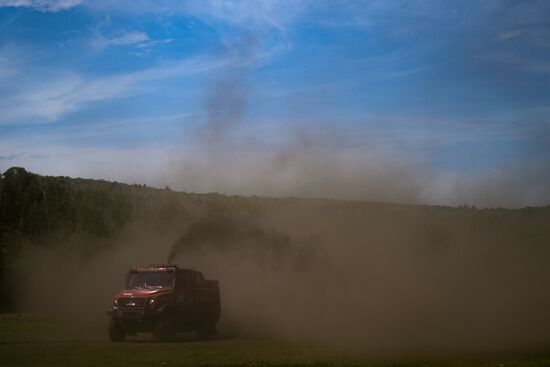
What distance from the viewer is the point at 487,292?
137ft

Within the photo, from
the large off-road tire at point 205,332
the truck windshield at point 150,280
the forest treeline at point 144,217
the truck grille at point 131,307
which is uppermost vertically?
the forest treeline at point 144,217

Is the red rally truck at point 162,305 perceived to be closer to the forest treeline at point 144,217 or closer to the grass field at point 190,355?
the grass field at point 190,355

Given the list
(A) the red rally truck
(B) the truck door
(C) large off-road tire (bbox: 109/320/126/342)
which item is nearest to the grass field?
(C) large off-road tire (bbox: 109/320/126/342)

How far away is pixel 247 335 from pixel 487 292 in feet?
53.3

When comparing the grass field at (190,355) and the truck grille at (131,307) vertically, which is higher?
the truck grille at (131,307)

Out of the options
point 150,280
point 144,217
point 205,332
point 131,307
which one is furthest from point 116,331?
point 144,217

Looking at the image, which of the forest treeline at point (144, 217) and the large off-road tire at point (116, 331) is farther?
the forest treeline at point (144, 217)

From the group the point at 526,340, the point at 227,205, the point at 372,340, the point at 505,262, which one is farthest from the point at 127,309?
the point at 227,205

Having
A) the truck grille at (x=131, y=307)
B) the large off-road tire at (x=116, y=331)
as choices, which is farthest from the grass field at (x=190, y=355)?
the truck grille at (x=131, y=307)

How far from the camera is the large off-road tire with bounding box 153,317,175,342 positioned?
2919 cm

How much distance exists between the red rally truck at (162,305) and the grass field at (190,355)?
107cm

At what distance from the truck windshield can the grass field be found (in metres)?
2.47

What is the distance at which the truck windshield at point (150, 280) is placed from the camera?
30391 mm

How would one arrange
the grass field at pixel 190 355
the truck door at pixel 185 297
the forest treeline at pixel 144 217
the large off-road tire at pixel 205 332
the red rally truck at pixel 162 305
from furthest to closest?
the forest treeline at pixel 144 217 < the large off-road tire at pixel 205 332 < the truck door at pixel 185 297 < the red rally truck at pixel 162 305 < the grass field at pixel 190 355
